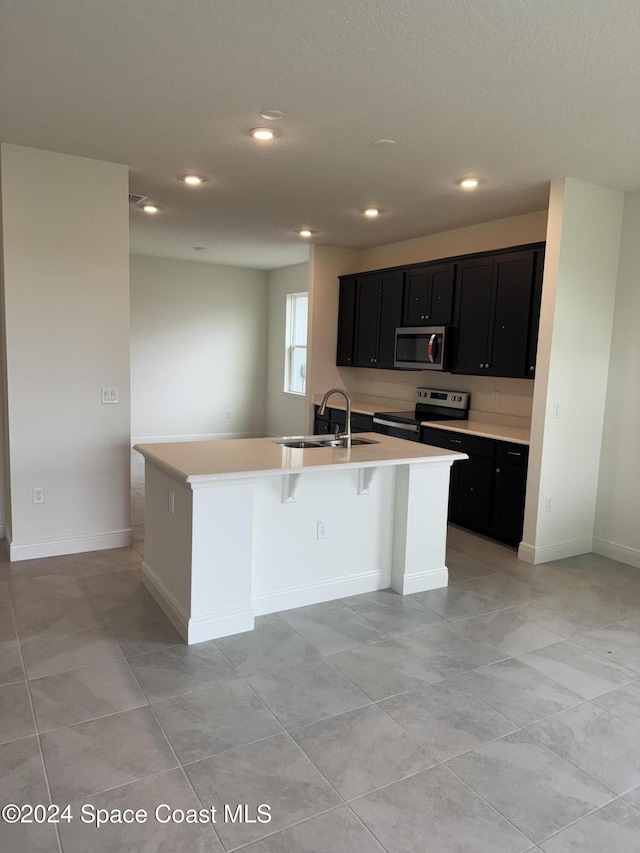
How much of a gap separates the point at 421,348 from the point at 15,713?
4.28 metres

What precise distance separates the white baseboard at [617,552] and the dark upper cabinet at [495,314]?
144cm

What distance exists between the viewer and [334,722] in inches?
92.1

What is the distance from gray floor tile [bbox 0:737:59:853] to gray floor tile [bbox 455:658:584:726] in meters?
1.69

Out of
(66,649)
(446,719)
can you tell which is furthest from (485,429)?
(66,649)

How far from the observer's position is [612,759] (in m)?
2.20

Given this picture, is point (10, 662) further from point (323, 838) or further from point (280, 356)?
point (280, 356)

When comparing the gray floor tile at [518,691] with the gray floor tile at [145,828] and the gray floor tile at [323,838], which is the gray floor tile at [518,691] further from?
the gray floor tile at [145,828]

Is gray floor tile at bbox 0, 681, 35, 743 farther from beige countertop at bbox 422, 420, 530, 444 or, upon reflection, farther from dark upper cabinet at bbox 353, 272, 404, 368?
dark upper cabinet at bbox 353, 272, 404, 368

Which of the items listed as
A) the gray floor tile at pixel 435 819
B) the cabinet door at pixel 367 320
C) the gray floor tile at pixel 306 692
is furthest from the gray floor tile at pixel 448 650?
the cabinet door at pixel 367 320

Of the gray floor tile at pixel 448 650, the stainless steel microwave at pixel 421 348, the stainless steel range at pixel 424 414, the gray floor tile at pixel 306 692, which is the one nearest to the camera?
the gray floor tile at pixel 306 692

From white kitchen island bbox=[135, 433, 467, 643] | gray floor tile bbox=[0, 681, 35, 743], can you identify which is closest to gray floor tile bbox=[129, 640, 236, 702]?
white kitchen island bbox=[135, 433, 467, 643]

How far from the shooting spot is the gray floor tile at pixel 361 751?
2.04 metres

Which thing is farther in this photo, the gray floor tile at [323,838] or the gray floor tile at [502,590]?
the gray floor tile at [502,590]

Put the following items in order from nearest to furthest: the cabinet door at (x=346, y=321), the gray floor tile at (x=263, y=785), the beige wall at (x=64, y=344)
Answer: the gray floor tile at (x=263, y=785), the beige wall at (x=64, y=344), the cabinet door at (x=346, y=321)
